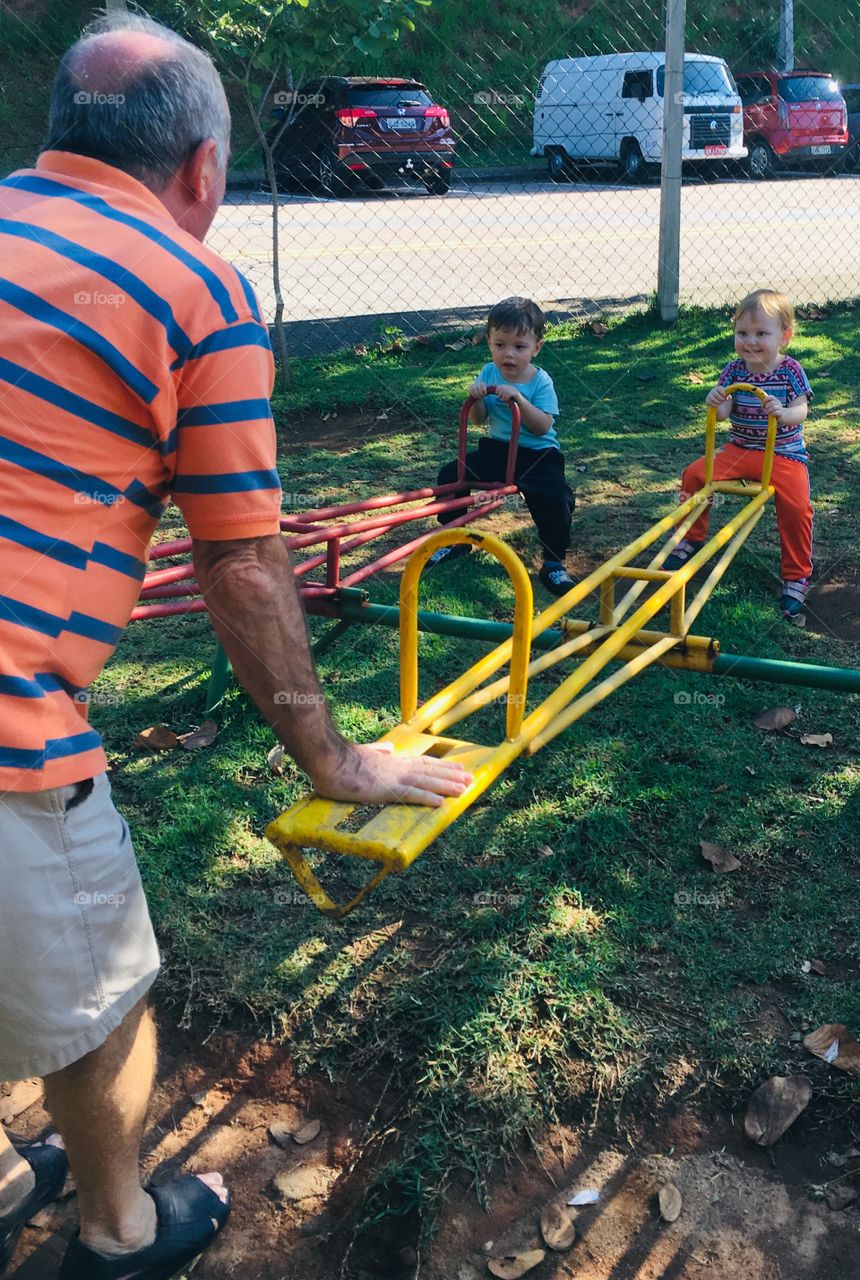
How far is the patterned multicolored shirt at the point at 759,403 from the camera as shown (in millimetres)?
4594

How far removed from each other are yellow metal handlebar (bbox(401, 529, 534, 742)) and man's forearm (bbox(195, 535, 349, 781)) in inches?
23.2

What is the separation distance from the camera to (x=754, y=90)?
16.0 metres

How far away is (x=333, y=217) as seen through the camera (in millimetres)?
12773

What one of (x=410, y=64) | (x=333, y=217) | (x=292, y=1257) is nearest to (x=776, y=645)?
(x=292, y=1257)

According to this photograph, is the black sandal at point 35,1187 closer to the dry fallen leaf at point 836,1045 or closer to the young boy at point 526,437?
the dry fallen leaf at point 836,1045

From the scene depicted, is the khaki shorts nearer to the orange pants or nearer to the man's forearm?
the man's forearm

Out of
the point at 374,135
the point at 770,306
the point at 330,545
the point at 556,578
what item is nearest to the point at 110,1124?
the point at 330,545

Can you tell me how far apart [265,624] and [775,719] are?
2.39 meters

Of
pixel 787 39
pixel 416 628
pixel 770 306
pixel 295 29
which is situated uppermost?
pixel 787 39

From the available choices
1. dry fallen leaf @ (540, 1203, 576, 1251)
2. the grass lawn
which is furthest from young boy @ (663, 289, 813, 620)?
dry fallen leaf @ (540, 1203, 576, 1251)

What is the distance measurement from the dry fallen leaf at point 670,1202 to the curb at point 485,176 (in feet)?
45.9

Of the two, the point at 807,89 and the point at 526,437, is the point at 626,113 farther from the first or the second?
the point at 526,437

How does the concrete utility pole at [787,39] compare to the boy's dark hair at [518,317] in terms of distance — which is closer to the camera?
the boy's dark hair at [518,317]

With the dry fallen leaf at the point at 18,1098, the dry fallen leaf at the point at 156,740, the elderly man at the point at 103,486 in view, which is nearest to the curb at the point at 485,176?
the dry fallen leaf at the point at 156,740
